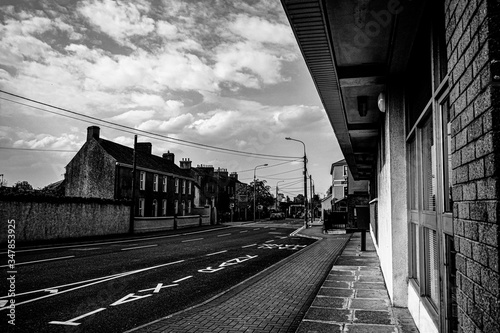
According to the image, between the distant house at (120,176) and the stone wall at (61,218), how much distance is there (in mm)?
8546

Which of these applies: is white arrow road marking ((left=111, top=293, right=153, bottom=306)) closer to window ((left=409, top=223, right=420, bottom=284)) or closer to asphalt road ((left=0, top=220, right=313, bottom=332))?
asphalt road ((left=0, top=220, right=313, bottom=332))

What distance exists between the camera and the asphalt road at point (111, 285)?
585cm

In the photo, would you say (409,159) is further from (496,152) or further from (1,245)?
(1,245)

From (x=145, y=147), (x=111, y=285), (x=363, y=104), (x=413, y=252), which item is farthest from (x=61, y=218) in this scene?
(x=145, y=147)

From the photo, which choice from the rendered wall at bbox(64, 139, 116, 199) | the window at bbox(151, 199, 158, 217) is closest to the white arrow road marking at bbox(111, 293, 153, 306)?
the rendered wall at bbox(64, 139, 116, 199)

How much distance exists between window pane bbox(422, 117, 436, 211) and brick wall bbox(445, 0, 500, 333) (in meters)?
1.59

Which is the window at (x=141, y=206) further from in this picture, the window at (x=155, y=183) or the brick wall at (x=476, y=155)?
the brick wall at (x=476, y=155)

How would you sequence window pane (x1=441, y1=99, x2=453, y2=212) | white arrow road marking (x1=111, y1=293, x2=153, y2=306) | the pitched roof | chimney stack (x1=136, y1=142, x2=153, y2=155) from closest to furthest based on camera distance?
window pane (x1=441, y1=99, x2=453, y2=212)
white arrow road marking (x1=111, y1=293, x2=153, y2=306)
the pitched roof
chimney stack (x1=136, y1=142, x2=153, y2=155)

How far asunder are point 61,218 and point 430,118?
73.5 ft

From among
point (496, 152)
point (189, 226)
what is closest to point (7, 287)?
point (496, 152)

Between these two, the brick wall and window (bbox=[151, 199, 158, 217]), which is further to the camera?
window (bbox=[151, 199, 158, 217])

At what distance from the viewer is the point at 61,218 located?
72.3ft

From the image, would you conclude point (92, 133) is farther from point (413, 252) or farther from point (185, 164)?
point (413, 252)

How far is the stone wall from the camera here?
1909cm
